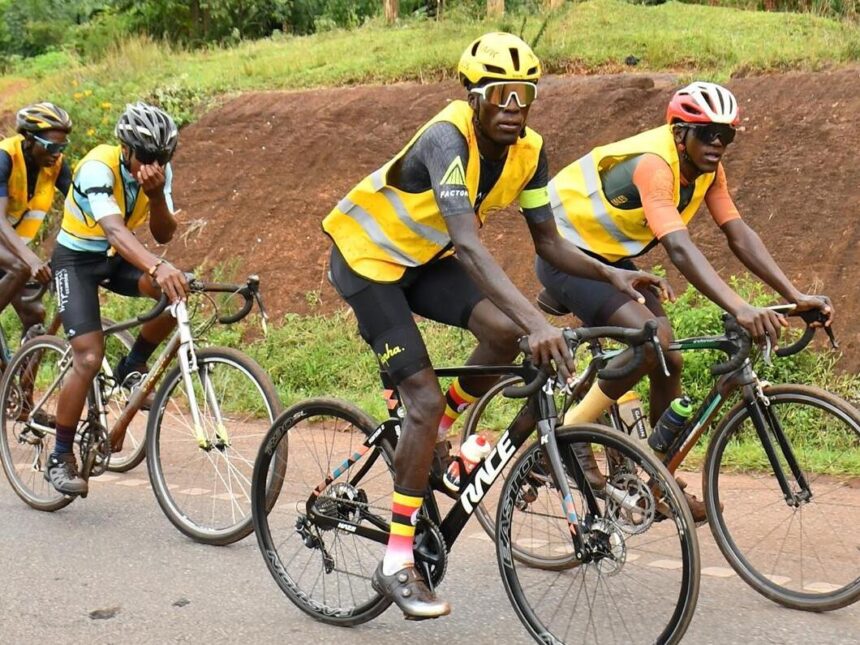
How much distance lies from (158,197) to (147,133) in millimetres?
416

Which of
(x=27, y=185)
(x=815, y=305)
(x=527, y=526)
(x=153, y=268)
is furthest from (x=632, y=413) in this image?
(x=27, y=185)

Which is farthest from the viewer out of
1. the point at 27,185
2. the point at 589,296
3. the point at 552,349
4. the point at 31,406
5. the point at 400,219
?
the point at 27,185

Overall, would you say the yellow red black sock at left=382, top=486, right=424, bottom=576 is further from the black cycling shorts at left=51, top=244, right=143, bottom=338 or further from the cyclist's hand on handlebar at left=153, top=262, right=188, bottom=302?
the black cycling shorts at left=51, top=244, right=143, bottom=338

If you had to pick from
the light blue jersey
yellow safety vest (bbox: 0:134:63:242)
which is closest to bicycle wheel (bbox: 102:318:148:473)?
the light blue jersey

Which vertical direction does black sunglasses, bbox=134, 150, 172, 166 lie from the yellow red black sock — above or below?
above

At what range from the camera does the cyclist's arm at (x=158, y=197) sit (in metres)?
5.74

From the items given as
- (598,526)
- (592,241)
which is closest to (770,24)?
(592,241)

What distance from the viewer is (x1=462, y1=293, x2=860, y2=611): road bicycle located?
177 inches

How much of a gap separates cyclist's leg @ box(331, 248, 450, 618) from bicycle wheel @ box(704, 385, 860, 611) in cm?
128

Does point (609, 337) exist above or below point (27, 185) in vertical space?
above

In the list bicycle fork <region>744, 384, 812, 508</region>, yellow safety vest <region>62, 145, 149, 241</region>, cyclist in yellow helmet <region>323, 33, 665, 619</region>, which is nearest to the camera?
cyclist in yellow helmet <region>323, 33, 665, 619</region>

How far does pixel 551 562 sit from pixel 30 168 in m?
4.81

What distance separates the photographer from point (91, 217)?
609cm

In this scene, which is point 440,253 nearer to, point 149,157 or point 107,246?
point 149,157
